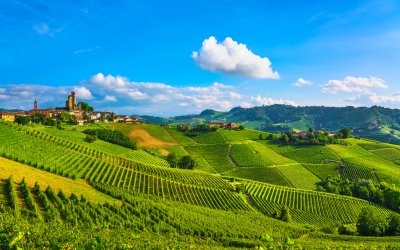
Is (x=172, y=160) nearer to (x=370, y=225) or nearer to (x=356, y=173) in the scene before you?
(x=356, y=173)

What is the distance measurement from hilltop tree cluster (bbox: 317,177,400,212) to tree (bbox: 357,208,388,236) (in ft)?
164

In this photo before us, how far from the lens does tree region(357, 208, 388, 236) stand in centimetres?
7338

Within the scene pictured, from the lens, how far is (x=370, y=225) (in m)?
73.9

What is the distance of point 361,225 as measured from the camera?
7544cm

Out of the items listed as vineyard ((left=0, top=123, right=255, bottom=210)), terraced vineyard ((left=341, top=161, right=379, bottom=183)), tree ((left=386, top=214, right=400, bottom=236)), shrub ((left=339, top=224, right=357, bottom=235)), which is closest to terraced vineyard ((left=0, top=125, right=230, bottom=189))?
vineyard ((left=0, top=123, right=255, bottom=210))

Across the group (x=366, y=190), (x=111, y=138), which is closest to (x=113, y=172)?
(x=111, y=138)

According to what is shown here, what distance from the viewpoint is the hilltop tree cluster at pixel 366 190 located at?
390 feet

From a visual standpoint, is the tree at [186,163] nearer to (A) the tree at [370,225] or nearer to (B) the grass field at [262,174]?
(B) the grass field at [262,174]

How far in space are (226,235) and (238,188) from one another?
4920 cm

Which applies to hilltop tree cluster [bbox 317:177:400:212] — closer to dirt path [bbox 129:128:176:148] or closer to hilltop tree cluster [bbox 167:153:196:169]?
hilltop tree cluster [bbox 167:153:196:169]

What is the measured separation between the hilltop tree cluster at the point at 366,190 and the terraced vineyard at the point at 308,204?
17.0 ft

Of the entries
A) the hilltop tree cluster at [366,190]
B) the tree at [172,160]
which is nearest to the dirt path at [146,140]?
the tree at [172,160]

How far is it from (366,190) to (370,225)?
189 ft

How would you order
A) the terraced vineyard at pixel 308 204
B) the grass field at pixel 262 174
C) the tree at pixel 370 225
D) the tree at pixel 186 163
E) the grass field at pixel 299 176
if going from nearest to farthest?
the tree at pixel 370 225 → the terraced vineyard at pixel 308 204 → the grass field at pixel 262 174 → the grass field at pixel 299 176 → the tree at pixel 186 163
